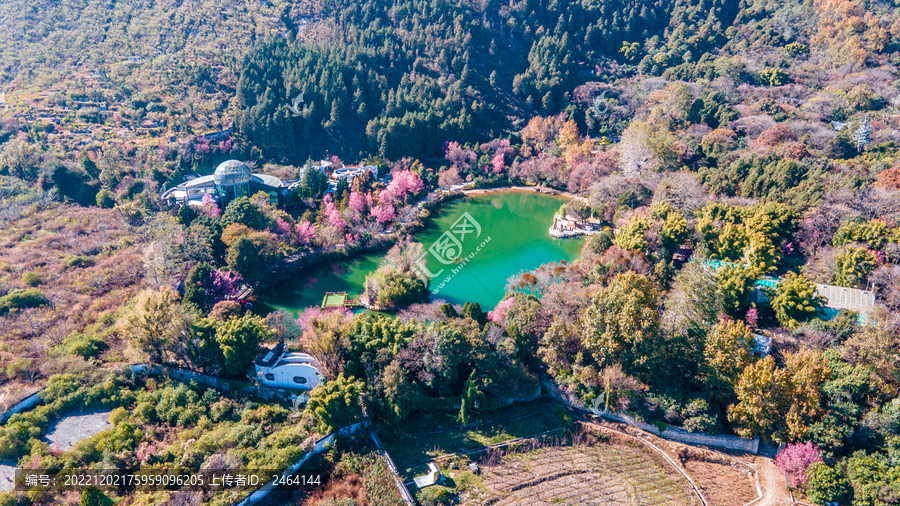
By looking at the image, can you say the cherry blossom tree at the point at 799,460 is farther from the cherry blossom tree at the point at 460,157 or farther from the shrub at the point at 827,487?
the cherry blossom tree at the point at 460,157

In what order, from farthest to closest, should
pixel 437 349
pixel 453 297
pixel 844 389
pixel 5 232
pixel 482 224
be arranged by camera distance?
pixel 482 224 < pixel 5 232 < pixel 453 297 < pixel 437 349 < pixel 844 389

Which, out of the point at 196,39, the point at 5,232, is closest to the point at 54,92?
the point at 196,39

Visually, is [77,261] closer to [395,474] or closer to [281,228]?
[281,228]

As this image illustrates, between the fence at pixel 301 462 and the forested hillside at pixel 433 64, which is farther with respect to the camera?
the forested hillside at pixel 433 64

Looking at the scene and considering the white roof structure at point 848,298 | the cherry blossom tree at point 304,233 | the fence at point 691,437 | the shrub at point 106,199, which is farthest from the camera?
the shrub at point 106,199

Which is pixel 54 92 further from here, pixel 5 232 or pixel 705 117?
pixel 705 117

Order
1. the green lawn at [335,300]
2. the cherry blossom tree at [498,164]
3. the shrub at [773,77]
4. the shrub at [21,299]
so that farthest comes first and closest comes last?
1. the shrub at [773,77]
2. the cherry blossom tree at [498,164]
3. the green lawn at [335,300]
4. the shrub at [21,299]

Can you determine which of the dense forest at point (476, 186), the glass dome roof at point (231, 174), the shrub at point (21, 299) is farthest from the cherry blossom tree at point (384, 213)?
the shrub at point (21, 299)

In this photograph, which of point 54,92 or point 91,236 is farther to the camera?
point 54,92
